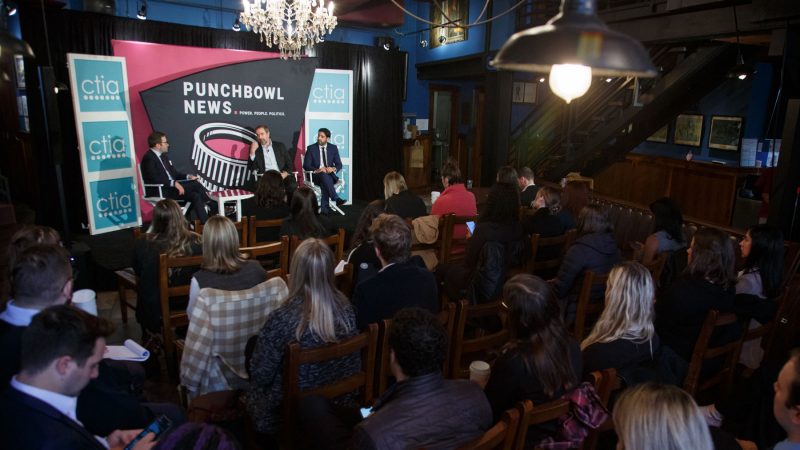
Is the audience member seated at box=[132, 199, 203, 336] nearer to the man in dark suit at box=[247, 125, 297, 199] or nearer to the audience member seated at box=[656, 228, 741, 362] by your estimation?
the audience member seated at box=[656, 228, 741, 362]

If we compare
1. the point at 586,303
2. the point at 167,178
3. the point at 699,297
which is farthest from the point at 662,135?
the point at 167,178

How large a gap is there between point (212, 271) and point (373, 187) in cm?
704

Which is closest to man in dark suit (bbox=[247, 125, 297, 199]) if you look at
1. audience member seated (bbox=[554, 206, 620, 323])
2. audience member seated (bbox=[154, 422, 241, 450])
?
audience member seated (bbox=[554, 206, 620, 323])

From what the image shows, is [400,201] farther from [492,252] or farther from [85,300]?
[85,300]

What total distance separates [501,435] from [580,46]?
107cm

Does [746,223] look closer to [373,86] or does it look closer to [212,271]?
[373,86]

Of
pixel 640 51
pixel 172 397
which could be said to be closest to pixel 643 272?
pixel 640 51

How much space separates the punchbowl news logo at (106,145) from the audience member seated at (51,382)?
5427 mm

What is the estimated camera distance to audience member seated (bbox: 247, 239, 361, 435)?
6.75 ft

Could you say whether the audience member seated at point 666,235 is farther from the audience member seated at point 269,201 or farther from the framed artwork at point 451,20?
the framed artwork at point 451,20

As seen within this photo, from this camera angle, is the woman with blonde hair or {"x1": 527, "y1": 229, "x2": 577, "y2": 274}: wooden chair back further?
{"x1": 527, "y1": 229, "x2": 577, "y2": 274}: wooden chair back

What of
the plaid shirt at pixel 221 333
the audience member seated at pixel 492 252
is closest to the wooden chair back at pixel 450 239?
the audience member seated at pixel 492 252

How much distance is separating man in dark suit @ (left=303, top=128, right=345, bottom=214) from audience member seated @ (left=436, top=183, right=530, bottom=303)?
173 inches

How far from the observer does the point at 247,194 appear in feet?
22.6
